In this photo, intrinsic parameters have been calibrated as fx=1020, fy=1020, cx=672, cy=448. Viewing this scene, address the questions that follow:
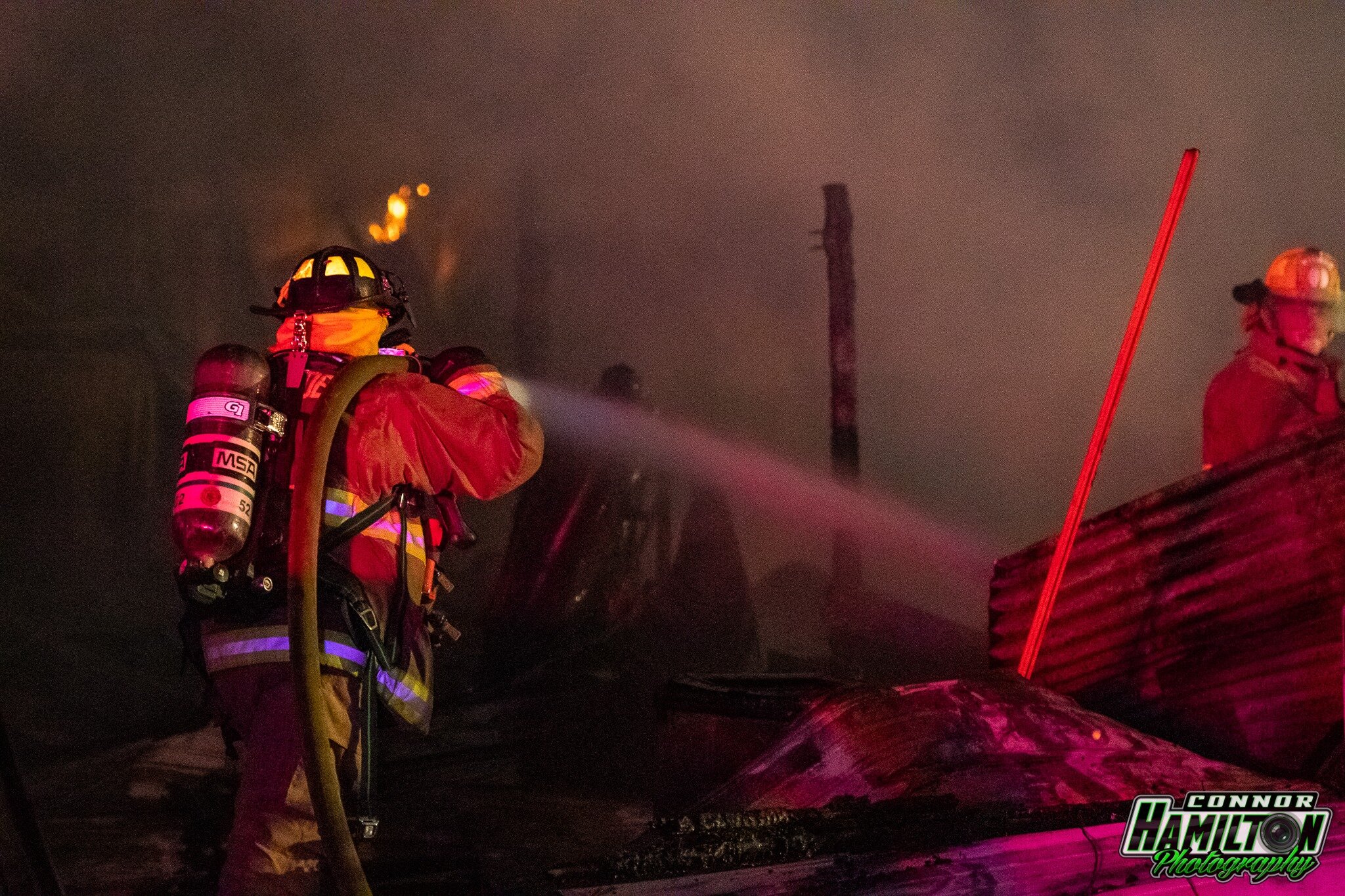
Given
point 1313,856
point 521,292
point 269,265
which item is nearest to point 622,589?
point 269,265

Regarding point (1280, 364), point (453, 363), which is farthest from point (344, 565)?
point (1280, 364)

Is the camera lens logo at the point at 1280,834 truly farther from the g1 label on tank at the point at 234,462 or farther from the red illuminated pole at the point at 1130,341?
the g1 label on tank at the point at 234,462

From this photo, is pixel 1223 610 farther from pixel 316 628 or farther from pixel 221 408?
pixel 221 408

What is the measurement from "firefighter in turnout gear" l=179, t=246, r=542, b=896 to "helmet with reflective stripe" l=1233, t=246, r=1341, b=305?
4.10m

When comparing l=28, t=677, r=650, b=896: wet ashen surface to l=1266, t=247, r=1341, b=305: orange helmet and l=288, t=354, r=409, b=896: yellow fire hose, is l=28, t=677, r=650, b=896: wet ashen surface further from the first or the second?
l=1266, t=247, r=1341, b=305: orange helmet

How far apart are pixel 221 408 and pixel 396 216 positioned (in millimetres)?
11745

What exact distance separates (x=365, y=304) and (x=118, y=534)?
25.5 ft

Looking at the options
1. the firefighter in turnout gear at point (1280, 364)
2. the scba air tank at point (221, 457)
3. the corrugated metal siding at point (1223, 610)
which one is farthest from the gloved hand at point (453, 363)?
the firefighter in turnout gear at point (1280, 364)

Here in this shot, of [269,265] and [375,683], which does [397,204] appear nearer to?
[269,265]

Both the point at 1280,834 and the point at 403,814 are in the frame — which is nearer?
the point at 1280,834

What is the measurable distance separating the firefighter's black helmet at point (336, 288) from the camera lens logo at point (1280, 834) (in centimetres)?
280

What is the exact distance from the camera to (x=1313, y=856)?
2.41m

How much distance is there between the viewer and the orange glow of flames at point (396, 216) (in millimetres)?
13641

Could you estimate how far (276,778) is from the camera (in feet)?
8.64
